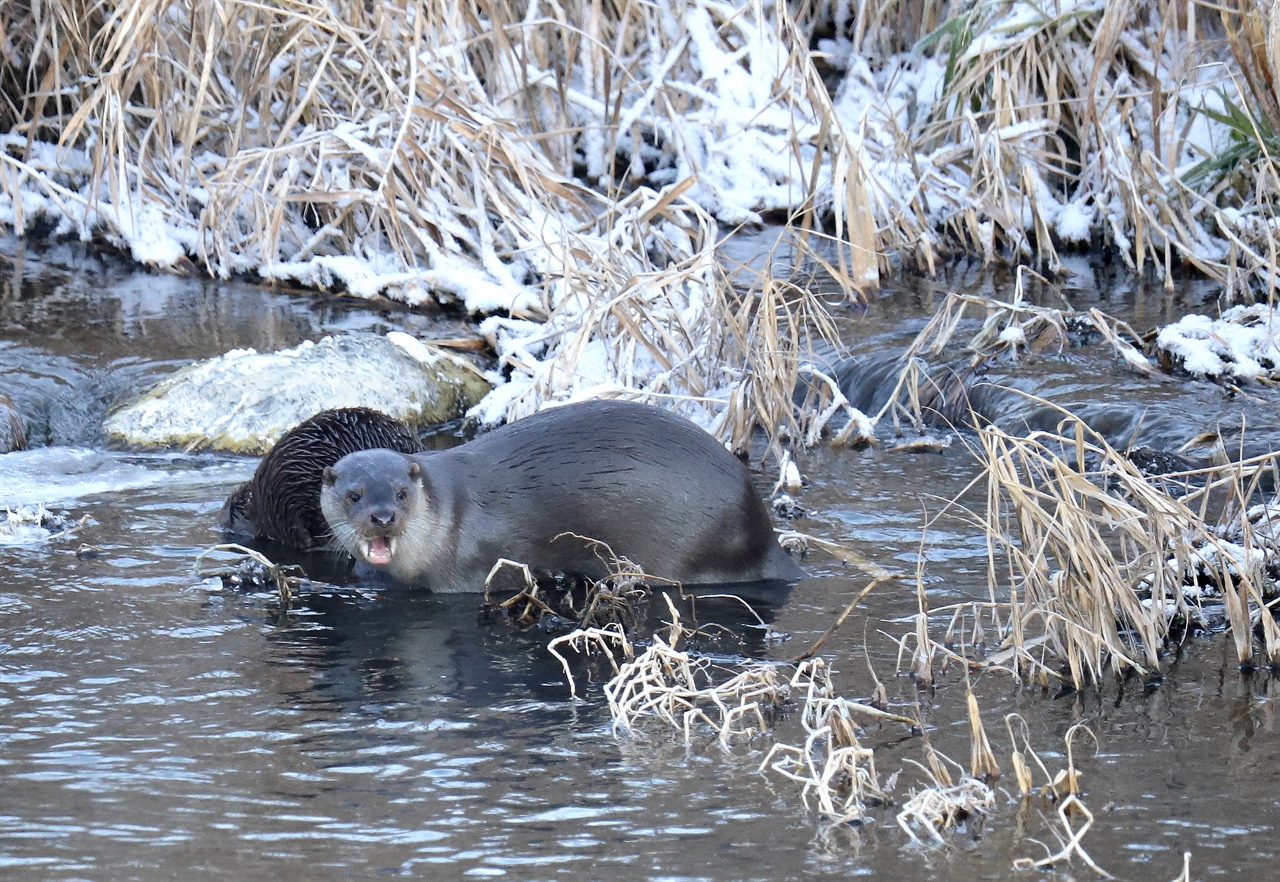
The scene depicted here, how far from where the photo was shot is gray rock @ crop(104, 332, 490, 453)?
5828 millimetres

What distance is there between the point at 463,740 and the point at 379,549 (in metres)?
1.19

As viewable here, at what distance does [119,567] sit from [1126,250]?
4973mm

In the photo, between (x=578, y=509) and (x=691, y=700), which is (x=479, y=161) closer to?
(x=578, y=509)

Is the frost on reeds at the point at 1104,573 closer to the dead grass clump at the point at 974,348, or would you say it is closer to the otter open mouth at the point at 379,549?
the otter open mouth at the point at 379,549

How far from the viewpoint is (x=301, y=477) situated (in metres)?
4.77

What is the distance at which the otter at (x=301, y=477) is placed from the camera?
187 inches

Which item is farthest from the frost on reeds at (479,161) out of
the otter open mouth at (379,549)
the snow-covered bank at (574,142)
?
the otter open mouth at (379,549)

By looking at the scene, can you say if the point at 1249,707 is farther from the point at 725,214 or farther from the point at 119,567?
the point at 725,214

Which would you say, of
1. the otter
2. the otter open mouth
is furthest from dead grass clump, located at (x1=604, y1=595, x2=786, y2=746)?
the otter

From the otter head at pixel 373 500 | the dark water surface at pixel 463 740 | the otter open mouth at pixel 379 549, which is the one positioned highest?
the otter head at pixel 373 500

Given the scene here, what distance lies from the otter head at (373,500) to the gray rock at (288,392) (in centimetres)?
161

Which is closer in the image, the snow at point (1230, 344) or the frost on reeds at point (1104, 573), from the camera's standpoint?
the frost on reeds at point (1104, 573)

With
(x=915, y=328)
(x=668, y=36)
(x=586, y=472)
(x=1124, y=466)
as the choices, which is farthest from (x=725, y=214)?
(x=1124, y=466)

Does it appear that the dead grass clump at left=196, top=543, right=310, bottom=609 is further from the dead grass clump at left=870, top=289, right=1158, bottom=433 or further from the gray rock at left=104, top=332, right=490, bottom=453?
the dead grass clump at left=870, top=289, right=1158, bottom=433
